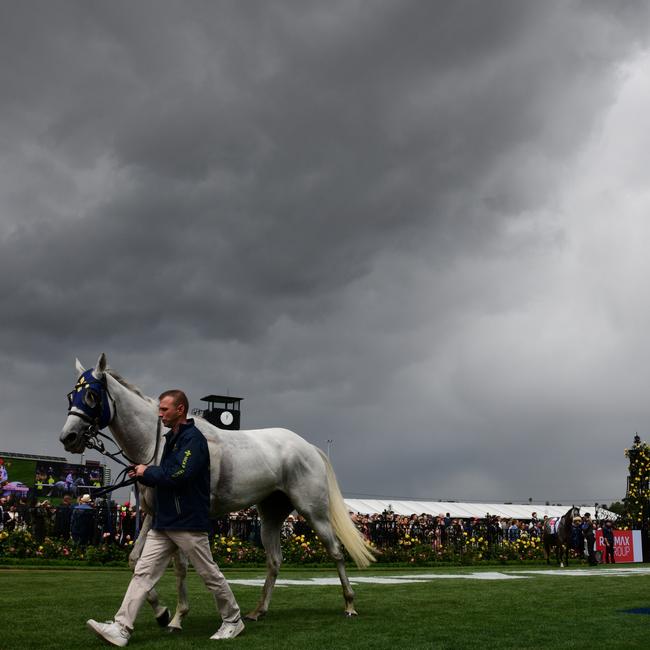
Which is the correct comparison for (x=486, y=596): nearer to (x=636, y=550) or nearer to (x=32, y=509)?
(x=32, y=509)

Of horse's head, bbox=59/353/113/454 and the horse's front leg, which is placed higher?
horse's head, bbox=59/353/113/454

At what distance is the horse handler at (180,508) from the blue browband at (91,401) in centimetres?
88

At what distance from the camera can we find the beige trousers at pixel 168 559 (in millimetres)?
6422

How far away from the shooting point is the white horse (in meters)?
7.32

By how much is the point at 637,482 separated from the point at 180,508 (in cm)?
3742

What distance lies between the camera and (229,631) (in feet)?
21.7

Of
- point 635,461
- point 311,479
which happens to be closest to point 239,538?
point 311,479

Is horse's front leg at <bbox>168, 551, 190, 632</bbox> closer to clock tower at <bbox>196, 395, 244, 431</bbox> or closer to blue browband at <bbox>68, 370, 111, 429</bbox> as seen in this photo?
blue browband at <bbox>68, 370, 111, 429</bbox>

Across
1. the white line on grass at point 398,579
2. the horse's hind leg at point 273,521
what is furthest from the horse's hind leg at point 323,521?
the white line on grass at point 398,579

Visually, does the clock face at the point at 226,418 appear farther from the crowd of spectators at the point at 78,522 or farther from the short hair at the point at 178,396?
the short hair at the point at 178,396

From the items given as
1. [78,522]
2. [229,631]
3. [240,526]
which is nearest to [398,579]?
[229,631]

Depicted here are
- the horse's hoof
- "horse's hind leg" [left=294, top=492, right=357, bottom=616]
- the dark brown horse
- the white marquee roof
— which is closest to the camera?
the horse's hoof

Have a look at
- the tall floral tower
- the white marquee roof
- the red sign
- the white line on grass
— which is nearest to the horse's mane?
the white line on grass

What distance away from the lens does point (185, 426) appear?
22.1 ft
